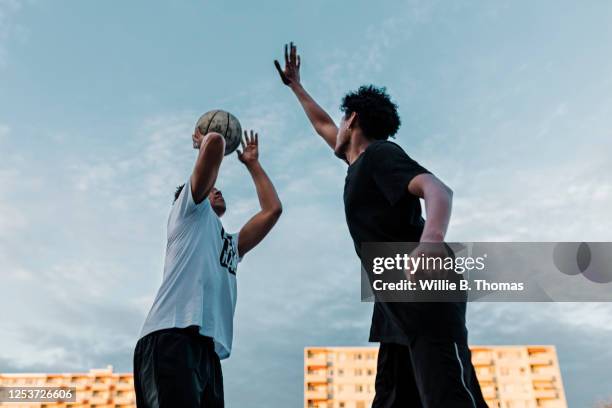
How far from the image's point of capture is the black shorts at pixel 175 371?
3.44m

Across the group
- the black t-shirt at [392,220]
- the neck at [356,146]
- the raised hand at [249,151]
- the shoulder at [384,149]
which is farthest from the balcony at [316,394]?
the shoulder at [384,149]


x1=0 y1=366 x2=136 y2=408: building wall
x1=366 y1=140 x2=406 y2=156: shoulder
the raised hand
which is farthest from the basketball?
x1=0 y1=366 x2=136 y2=408: building wall

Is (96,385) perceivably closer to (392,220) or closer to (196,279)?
(196,279)

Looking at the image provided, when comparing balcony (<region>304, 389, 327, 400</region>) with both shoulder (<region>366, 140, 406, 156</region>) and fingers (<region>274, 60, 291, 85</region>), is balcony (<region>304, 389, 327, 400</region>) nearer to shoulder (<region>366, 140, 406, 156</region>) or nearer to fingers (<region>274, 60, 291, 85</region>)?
fingers (<region>274, 60, 291, 85</region>)

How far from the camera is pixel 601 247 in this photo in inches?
243

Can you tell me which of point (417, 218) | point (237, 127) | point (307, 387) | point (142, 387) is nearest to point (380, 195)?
point (417, 218)

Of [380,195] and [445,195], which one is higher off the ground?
[380,195]

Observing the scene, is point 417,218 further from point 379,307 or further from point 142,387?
point 142,387

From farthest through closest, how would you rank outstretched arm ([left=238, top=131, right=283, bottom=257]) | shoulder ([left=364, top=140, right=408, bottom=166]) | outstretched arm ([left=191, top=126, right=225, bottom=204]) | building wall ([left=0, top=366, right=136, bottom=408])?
building wall ([left=0, top=366, right=136, bottom=408]) → outstretched arm ([left=238, top=131, right=283, bottom=257]) → outstretched arm ([left=191, top=126, right=225, bottom=204]) → shoulder ([left=364, top=140, right=408, bottom=166])

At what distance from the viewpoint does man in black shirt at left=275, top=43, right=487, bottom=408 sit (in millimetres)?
2508

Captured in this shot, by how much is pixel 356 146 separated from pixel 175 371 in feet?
6.52

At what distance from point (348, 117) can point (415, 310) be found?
5.34ft

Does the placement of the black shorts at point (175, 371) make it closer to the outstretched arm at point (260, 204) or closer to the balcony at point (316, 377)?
the outstretched arm at point (260, 204)

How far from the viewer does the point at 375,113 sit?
12.1 feet
